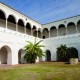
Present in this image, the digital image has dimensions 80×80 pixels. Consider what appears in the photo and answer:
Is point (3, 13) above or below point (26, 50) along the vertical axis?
above

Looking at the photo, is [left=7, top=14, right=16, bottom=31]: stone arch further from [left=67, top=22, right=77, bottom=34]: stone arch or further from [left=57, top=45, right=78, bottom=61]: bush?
[left=67, top=22, right=77, bottom=34]: stone arch

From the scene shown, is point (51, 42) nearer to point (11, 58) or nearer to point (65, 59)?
point (65, 59)

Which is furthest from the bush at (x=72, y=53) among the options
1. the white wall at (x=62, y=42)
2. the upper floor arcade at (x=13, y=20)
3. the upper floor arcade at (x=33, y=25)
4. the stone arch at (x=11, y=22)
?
the stone arch at (x=11, y=22)

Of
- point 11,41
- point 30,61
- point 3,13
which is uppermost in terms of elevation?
point 3,13

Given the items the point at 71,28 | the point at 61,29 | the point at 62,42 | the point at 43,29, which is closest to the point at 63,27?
the point at 61,29

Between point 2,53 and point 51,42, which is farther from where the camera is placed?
point 51,42

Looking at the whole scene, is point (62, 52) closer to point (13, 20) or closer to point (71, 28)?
point (71, 28)

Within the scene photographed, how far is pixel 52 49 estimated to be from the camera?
1091 inches

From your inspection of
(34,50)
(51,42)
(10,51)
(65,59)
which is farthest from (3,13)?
(65,59)

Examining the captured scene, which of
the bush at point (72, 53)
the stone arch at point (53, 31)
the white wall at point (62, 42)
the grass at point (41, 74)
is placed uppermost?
the stone arch at point (53, 31)

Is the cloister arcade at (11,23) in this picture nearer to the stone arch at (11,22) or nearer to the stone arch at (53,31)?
Answer: the stone arch at (11,22)

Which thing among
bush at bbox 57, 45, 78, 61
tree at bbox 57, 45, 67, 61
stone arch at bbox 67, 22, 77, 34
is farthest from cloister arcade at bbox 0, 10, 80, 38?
tree at bbox 57, 45, 67, 61

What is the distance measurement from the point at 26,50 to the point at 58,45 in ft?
25.5

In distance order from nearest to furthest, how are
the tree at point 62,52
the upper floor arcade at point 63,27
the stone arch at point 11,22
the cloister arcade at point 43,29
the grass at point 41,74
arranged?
the grass at point 41,74, the stone arch at point 11,22, the tree at point 62,52, the cloister arcade at point 43,29, the upper floor arcade at point 63,27
